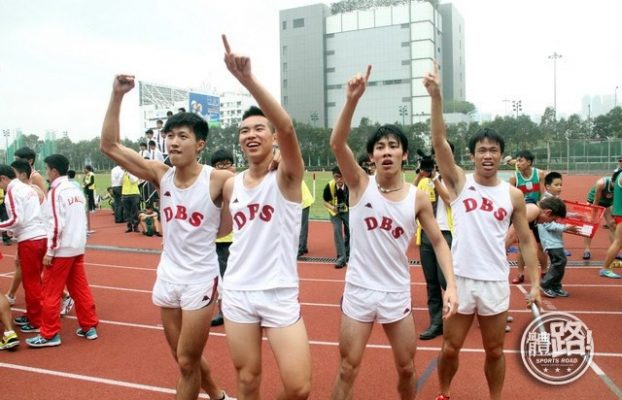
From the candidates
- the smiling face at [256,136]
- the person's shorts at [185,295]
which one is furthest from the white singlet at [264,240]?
the person's shorts at [185,295]

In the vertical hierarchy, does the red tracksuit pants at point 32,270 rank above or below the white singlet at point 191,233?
below

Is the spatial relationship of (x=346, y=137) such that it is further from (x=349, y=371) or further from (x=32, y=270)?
(x=32, y=270)

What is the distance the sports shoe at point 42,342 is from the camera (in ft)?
18.5

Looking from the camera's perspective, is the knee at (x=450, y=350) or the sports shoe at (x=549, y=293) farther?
the sports shoe at (x=549, y=293)

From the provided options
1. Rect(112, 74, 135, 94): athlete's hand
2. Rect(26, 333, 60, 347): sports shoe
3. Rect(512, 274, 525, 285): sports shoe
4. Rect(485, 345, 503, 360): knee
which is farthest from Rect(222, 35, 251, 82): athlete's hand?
Rect(512, 274, 525, 285): sports shoe

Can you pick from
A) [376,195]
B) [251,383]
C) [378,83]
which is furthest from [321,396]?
[378,83]

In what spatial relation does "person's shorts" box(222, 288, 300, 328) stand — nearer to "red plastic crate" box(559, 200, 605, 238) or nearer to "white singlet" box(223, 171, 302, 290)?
"white singlet" box(223, 171, 302, 290)

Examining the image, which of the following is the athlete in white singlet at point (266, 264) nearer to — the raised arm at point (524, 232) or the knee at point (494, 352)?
the knee at point (494, 352)

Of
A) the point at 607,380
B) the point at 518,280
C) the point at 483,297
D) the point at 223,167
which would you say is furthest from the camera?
the point at 518,280

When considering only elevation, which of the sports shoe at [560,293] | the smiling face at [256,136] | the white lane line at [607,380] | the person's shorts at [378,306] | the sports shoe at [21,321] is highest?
the smiling face at [256,136]

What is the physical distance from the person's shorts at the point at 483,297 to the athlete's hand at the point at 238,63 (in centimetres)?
222

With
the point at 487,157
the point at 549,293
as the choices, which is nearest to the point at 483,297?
the point at 487,157

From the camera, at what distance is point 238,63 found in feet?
9.19

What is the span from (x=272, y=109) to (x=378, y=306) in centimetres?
146
